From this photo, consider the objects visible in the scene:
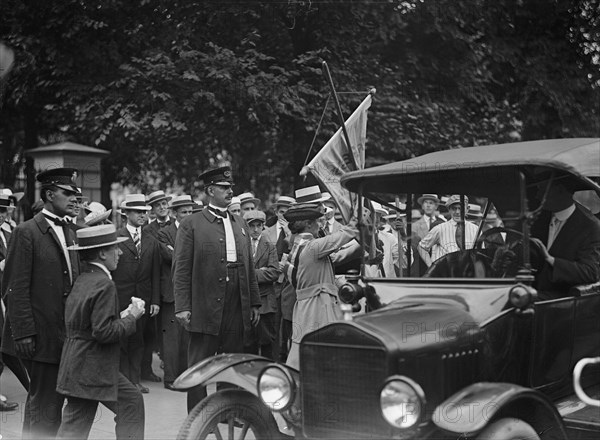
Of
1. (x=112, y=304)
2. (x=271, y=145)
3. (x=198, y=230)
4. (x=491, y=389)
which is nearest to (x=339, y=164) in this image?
(x=198, y=230)

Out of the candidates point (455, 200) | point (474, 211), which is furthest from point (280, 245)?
point (474, 211)

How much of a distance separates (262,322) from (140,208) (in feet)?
6.90

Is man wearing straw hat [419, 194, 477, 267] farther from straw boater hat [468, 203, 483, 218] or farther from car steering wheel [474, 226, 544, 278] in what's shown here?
car steering wheel [474, 226, 544, 278]

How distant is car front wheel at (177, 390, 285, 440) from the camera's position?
4570 millimetres

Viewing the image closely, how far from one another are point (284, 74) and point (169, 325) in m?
6.09

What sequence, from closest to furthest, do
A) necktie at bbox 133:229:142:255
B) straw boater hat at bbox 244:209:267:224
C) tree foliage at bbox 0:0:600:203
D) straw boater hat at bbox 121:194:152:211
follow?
necktie at bbox 133:229:142:255 < straw boater hat at bbox 121:194:152:211 < straw boater hat at bbox 244:209:267:224 < tree foliage at bbox 0:0:600:203

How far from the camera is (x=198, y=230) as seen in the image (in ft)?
21.9

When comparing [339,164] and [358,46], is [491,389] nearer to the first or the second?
[339,164]

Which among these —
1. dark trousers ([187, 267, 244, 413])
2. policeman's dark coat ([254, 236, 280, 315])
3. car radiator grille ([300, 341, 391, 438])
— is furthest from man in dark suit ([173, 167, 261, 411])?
car radiator grille ([300, 341, 391, 438])

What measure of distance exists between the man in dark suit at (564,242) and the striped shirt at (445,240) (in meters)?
0.43

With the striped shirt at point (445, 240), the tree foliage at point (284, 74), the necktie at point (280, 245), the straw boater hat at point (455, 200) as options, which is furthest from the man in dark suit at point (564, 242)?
the tree foliage at point (284, 74)

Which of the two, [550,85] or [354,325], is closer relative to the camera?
[354,325]

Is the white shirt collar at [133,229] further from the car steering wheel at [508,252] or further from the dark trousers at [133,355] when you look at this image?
the car steering wheel at [508,252]

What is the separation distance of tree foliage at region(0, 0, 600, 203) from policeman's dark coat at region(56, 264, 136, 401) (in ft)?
26.1
